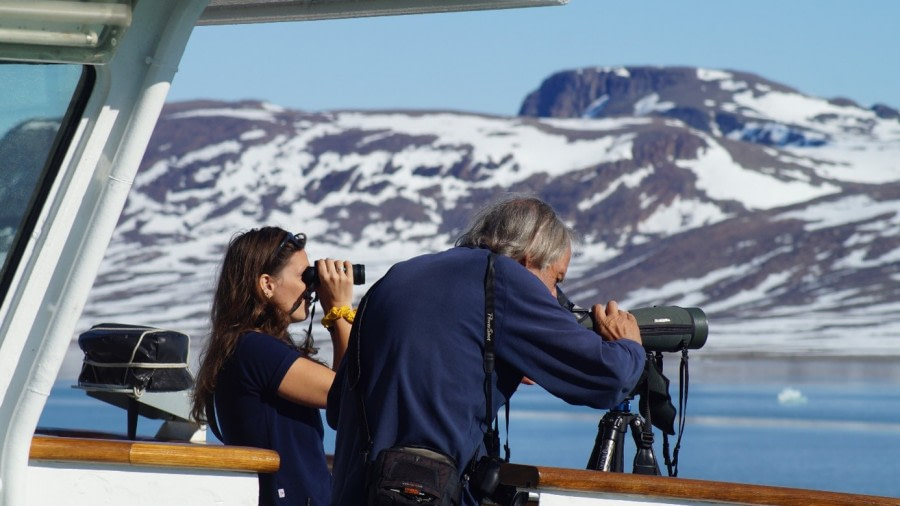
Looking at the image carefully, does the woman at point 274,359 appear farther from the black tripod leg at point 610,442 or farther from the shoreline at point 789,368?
the shoreline at point 789,368

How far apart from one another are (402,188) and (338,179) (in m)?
7.20

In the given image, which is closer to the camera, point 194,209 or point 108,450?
point 108,450

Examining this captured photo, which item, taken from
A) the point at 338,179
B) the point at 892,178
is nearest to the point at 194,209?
the point at 338,179

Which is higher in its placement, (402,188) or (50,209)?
(402,188)

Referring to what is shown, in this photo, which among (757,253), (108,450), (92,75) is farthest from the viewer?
(757,253)

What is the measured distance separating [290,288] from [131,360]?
1.14 m

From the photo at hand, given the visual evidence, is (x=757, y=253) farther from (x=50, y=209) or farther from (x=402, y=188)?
(x=50, y=209)

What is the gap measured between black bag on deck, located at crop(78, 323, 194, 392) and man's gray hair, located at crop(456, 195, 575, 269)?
1.68 m

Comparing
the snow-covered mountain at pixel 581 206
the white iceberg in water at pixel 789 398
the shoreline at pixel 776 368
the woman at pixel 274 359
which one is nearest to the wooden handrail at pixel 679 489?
the woman at pixel 274 359

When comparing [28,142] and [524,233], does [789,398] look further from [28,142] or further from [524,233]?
[28,142]

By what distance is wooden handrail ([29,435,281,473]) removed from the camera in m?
2.70

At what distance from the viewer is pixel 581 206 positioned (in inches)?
5418

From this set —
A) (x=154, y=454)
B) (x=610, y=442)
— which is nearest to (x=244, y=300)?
(x=154, y=454)

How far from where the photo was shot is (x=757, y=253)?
116 meters
